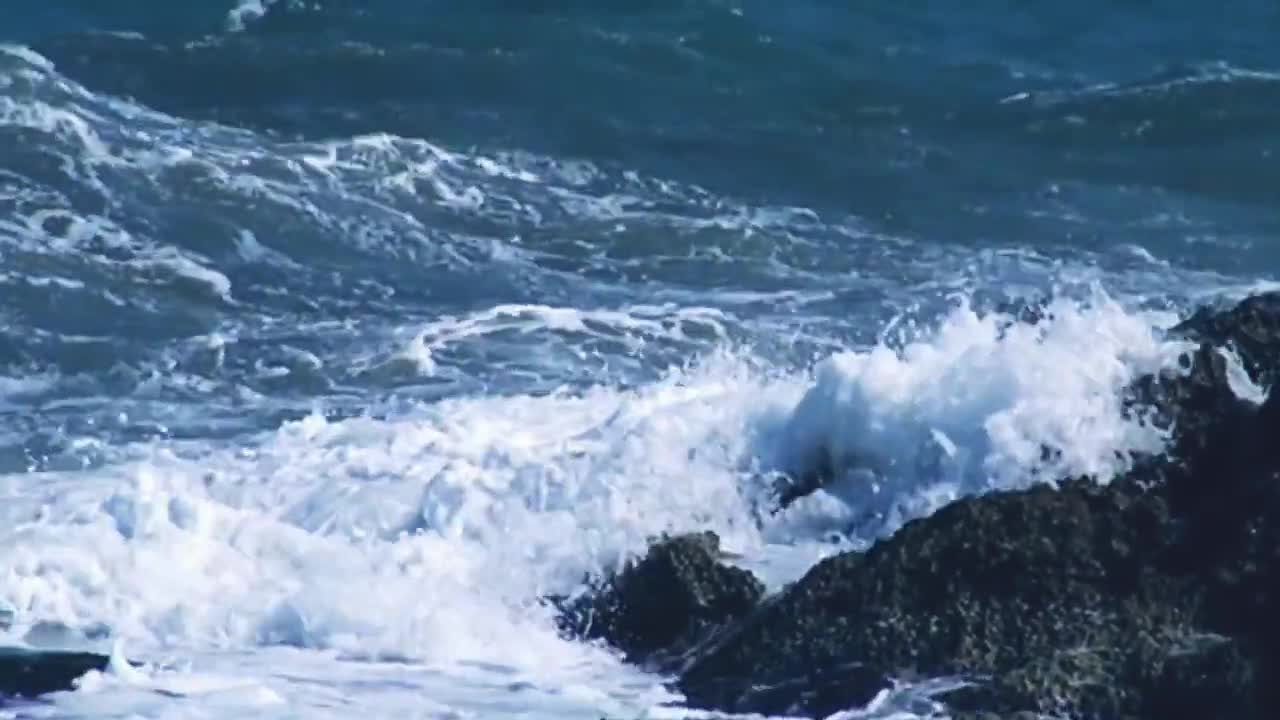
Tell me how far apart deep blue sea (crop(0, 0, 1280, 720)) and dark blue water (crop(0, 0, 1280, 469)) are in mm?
41

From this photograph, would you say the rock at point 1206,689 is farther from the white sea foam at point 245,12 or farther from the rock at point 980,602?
the white sea foam at point 245,12

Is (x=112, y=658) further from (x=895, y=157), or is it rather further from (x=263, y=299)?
(x=895, y=157)

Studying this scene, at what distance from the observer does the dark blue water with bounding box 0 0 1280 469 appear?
14086 mm

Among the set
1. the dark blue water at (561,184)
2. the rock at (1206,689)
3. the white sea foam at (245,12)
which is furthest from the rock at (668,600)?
the white sea foam at (245,12)

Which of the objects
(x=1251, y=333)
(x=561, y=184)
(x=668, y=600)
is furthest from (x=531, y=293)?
(x=1251, y=333)

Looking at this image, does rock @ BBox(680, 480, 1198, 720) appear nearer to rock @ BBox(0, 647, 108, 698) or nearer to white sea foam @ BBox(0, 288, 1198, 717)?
white sea foam @ BBox(0, 288, 1198, 717)

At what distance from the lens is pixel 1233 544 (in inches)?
308

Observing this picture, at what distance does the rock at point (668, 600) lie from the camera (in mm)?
8414

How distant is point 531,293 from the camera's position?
1520cm

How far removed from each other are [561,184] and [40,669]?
9.58 meters

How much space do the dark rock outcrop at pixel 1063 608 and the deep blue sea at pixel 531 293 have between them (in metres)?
0.18

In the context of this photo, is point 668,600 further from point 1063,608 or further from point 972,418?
point 1063,608

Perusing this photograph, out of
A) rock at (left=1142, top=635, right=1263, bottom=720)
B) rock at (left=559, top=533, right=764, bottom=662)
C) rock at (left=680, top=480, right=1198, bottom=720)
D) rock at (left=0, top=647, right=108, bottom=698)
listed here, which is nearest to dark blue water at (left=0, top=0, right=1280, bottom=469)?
rock at (left=0, top=647, right=108, bottom=698)

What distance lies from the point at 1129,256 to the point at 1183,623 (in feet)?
30.3
